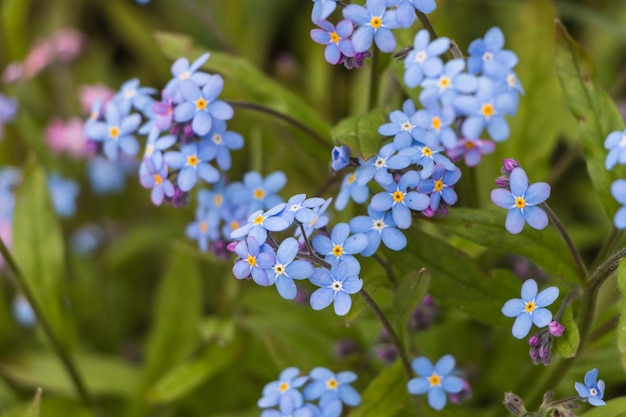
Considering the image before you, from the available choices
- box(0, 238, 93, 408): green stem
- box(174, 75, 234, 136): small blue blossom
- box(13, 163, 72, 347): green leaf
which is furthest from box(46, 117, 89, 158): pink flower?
box(174, 75, 234, 136): small blue blossom

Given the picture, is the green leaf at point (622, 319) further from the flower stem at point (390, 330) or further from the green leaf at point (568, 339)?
the flower stem at point (390, 330)

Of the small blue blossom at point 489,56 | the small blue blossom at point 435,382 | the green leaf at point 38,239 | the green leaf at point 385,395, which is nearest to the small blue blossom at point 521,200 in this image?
the small blue blossom at point 489,56

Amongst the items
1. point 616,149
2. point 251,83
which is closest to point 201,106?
point 251,83

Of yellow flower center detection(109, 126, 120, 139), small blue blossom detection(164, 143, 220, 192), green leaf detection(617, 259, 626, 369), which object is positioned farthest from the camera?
yellow flower center detection(109, 126, 120, 139)

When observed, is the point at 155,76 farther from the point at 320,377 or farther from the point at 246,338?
the point at 320,377

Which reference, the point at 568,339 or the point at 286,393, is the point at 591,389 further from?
the point at 286,393

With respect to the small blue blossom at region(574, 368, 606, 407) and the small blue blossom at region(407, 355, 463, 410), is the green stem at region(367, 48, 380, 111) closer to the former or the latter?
the small blue blossom at region(407, 355, 463, 410)
